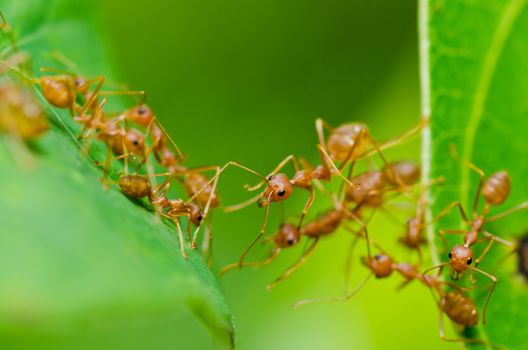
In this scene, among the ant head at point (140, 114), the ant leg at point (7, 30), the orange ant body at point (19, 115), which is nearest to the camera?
the orange ant body at point (19, 115)

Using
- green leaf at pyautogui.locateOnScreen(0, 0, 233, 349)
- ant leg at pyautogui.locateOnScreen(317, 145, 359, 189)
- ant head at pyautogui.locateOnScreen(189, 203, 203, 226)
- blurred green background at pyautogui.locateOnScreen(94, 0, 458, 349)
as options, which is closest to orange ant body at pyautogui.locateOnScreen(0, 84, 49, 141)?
green leaf at pyautogui.locateOnScreen(0, 0, 233, 349)

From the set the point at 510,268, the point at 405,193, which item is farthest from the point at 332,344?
the point at 510,268

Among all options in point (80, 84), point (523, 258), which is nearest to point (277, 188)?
point (80, 84)

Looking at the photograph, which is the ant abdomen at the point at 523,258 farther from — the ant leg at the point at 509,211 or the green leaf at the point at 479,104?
the ant leg at the point at 509,211

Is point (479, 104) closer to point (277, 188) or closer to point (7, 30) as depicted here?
point (277, 188)

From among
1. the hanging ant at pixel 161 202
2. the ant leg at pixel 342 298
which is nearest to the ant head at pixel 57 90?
the hanging ant at pixel 161 202
